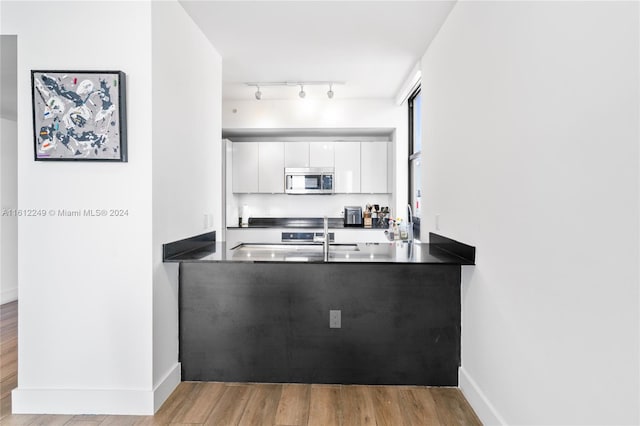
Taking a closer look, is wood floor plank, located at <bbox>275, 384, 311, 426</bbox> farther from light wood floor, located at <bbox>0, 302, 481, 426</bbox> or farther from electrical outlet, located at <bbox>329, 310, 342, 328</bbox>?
electrical outlet, located at <bbox>329, 310, 342, 328</bbox>

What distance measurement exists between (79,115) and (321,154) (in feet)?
11.4

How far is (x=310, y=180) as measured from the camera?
5.33 metres

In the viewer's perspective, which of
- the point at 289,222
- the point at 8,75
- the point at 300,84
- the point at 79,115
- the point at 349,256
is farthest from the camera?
the point at 289,222

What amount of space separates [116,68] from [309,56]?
1779mm

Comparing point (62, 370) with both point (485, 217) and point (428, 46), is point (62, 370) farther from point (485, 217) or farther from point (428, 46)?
point (428, 46)

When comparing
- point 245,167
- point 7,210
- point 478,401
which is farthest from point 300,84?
point 7,210

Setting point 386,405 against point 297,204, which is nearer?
point 386,405

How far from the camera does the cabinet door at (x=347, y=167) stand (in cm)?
536

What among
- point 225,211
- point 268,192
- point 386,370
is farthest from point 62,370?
point 268,192

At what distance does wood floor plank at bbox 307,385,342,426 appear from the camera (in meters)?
2.20

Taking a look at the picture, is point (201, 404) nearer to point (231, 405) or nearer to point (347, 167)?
point (231, 405)

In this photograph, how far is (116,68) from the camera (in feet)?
7.39

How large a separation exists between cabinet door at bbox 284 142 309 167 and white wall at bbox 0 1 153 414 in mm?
3163

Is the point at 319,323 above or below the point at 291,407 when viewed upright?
above
